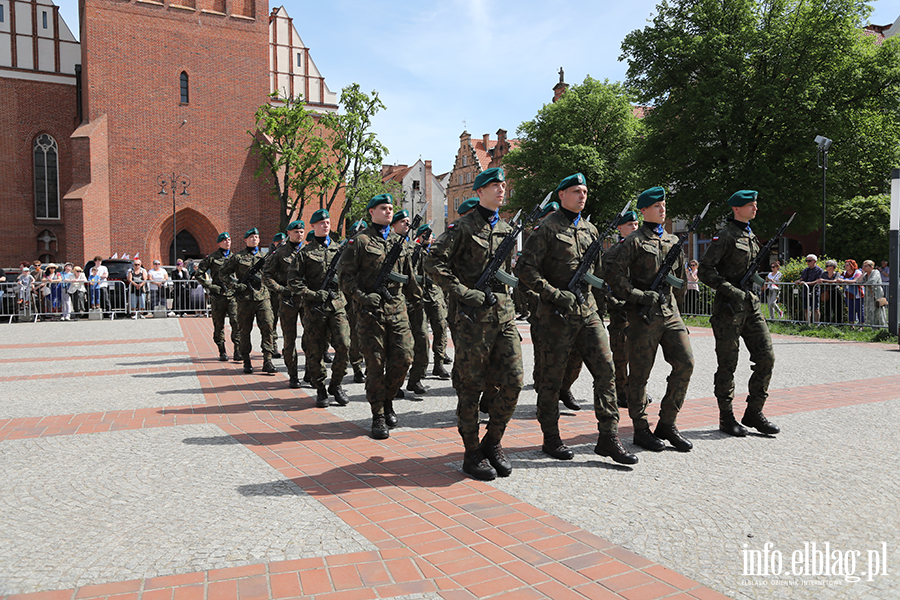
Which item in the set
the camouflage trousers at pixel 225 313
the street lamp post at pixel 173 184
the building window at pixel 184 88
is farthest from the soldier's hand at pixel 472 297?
the building window at pixel 184 88

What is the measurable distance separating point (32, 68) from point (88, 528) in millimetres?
44909

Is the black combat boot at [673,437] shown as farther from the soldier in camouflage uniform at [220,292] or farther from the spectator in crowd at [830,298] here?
the spectator in crowd at [830,298]

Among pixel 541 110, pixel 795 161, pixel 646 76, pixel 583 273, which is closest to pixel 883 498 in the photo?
pixel 583 273

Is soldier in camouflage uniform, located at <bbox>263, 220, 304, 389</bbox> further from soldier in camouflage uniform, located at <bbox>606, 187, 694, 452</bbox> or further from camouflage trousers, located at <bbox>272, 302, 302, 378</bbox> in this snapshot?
soldier in camouflage uniform, located at <bbox>606, 187, 694, 452</bbox>

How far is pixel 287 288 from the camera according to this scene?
892cm

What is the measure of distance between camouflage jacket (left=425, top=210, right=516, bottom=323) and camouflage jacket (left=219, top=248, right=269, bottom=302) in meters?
5.82

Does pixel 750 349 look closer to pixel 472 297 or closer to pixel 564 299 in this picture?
pixel 564 299

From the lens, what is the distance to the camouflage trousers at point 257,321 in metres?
9.91

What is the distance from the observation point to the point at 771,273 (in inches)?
703

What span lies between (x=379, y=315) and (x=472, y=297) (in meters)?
1.82

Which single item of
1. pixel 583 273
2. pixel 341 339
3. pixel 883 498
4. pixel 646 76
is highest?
pixel 646 76

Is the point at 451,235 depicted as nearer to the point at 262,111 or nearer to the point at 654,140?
the point at 654,140

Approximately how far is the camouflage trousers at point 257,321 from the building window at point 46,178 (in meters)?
36.8

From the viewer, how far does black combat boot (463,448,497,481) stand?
4.56 meters
